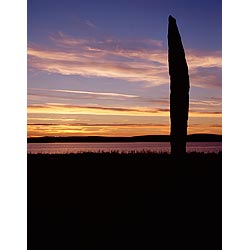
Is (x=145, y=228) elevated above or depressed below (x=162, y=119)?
below

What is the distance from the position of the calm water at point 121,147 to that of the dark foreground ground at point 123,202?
48 mm

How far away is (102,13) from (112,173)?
1.03 m

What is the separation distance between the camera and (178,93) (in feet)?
12.2

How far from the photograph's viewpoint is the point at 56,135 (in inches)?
141

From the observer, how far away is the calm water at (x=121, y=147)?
3641mm

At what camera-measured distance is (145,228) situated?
3.50 meters
